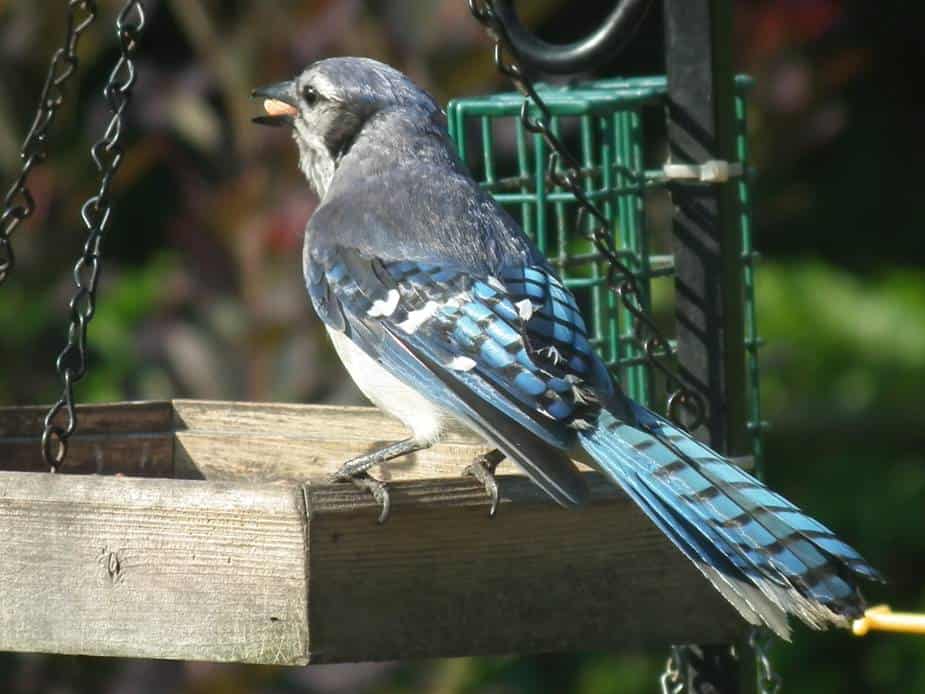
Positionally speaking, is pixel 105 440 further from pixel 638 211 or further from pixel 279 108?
pixel 638 211

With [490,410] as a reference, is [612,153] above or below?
above

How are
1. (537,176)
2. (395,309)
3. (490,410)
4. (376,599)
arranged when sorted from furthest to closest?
(537,176) → (395,309) → (490,410) → (376,599)

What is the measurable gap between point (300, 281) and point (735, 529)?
260 cm

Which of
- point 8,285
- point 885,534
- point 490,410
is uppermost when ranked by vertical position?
point 490,410

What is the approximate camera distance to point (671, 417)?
116 inches

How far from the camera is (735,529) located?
232 cm

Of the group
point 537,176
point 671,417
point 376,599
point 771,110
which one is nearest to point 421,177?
point 537,176

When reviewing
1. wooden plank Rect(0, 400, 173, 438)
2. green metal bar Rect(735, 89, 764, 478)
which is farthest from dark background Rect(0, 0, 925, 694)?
green metal bar Rect(735, 89, 764, 478)

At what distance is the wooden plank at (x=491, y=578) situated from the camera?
7.85 feet

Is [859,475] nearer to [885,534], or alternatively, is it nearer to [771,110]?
[885,534]

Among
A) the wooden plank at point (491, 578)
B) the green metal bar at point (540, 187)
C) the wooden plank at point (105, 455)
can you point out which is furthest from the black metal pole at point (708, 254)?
the wooden plank at point (105, 455)

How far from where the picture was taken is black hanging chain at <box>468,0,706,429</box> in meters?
2.67

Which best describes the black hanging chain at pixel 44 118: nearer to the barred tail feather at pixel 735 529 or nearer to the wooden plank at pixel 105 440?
the wooden plank at pixel 105 440

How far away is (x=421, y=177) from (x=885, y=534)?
9.15ft
